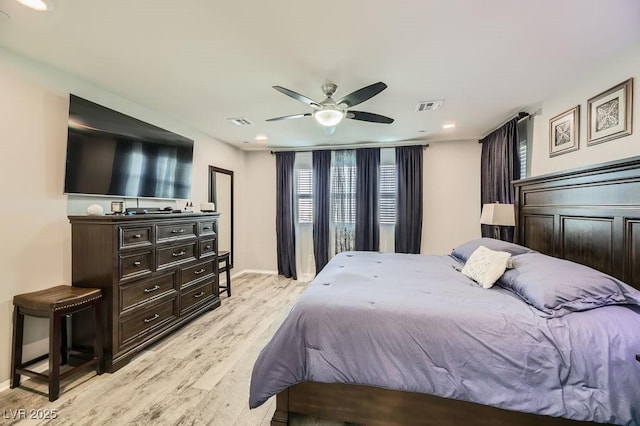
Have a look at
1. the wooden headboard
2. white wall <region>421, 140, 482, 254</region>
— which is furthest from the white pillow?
white wall <region>421, 140, 482, 254</region>

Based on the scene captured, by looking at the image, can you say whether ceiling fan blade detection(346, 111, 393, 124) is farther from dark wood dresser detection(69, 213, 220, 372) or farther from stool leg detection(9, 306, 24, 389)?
stool leg detection(9, 306, 24, 389)

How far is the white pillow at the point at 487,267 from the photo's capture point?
2033mm

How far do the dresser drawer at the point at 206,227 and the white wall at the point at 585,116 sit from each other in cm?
408

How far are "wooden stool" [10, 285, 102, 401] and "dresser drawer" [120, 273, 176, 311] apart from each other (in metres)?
0.18

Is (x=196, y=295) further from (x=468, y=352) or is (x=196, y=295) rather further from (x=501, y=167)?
(x=501, y=167)

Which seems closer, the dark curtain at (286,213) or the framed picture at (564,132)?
the framed picture at (564,132)

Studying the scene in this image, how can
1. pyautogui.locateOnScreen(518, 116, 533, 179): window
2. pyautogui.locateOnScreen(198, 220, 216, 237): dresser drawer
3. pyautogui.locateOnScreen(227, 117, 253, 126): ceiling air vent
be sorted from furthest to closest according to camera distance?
pyautogui.locateOnScreen(227, 117, 253, 126): ceiling air vent < pyautogui.locateOnScreen(198, 220, 216, 237): dresser drawer < pyautogui.locateOnScreen(518, 116, 533, 179): window

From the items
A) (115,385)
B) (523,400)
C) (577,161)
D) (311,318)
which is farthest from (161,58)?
(577,161)

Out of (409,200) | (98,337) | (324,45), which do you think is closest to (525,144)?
(409,200)

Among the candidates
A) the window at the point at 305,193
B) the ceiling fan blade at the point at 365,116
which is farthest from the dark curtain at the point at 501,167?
the window at the point at 305,193

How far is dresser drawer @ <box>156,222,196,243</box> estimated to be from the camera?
2.72m

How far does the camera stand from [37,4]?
153cm

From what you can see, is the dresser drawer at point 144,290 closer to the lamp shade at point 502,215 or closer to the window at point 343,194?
the window at point 343,194

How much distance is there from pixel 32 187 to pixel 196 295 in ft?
6.12
